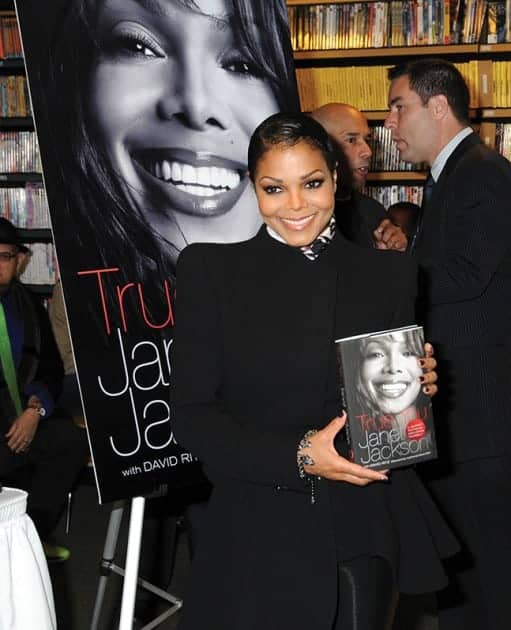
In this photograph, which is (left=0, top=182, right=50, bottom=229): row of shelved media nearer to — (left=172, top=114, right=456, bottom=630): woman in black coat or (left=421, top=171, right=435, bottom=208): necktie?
(left=421, top=171, right=435, bottom=208): necktie

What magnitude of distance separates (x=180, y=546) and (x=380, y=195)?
233 centimetres

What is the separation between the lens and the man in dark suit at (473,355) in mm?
2963

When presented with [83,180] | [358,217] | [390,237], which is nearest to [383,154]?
[358,217]

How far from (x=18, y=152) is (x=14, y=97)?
0.33 metres

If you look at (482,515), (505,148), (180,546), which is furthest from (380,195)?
(482,515)

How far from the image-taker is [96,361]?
2.55 meters

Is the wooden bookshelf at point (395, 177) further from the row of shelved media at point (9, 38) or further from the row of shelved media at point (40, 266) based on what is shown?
the row of shelved media at point (9, 38)

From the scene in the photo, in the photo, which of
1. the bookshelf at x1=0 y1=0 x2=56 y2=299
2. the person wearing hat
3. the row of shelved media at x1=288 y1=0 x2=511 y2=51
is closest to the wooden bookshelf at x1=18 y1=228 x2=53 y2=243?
the bookshelf at x1=0 y1=0 x2=56 y2=299

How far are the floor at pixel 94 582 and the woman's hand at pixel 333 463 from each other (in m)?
2.14

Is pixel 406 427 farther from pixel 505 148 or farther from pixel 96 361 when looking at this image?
pixel 505 148

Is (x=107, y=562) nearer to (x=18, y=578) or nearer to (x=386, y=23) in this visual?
(x=18, y=578)

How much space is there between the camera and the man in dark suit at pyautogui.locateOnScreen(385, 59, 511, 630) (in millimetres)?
2963

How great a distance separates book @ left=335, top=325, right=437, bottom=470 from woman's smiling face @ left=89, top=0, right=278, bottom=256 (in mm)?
1116

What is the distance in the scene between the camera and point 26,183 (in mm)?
6246
